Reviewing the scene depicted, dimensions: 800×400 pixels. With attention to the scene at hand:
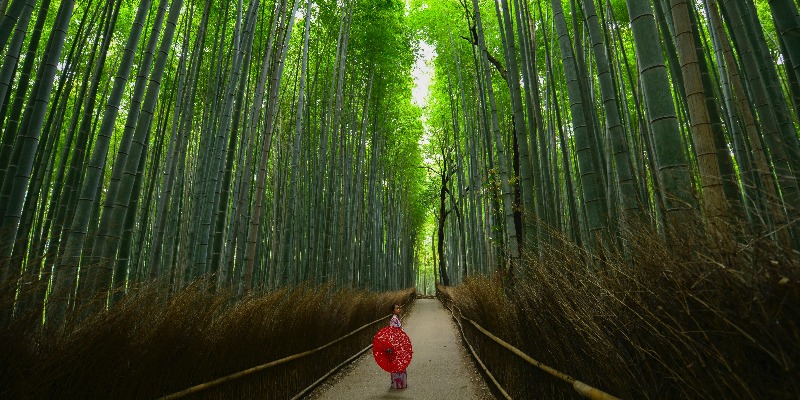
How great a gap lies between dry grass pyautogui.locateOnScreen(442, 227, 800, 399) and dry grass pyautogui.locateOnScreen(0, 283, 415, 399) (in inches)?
67.0

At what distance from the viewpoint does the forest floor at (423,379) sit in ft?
12.9

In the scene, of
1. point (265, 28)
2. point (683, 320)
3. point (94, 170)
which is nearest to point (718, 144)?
point (683, 320)

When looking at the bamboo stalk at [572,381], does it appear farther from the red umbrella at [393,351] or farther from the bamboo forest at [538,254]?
the red umbrella at [393,351]

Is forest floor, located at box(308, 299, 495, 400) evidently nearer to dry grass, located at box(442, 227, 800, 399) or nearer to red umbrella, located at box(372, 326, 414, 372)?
red umbrella, located at box(372, 326, 414, 372)

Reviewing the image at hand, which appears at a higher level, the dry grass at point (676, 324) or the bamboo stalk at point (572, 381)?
the dry grass at point (676, 324)

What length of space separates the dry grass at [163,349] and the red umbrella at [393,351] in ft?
2.19

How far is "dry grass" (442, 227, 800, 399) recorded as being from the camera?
2.41ft

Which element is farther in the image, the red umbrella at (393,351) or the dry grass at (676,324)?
the red umbrella at (393,351)

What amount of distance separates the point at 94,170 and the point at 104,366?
1.17m

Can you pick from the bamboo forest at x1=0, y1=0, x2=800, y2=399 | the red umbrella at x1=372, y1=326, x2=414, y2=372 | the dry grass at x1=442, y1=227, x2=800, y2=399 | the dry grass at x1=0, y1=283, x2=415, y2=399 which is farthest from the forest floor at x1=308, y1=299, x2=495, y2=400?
the dry grass at x1=442, y1=227, x2=800, y2=399

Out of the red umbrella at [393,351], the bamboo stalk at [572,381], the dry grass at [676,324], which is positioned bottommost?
the red umbrella at [393,351]

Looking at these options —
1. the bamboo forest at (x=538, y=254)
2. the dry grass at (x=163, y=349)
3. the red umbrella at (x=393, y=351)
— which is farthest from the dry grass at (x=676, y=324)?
the red umbrella at (x=393, y=351)

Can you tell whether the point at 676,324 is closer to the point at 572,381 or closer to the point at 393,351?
the point at 572,381

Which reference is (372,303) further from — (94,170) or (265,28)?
(94,170)
